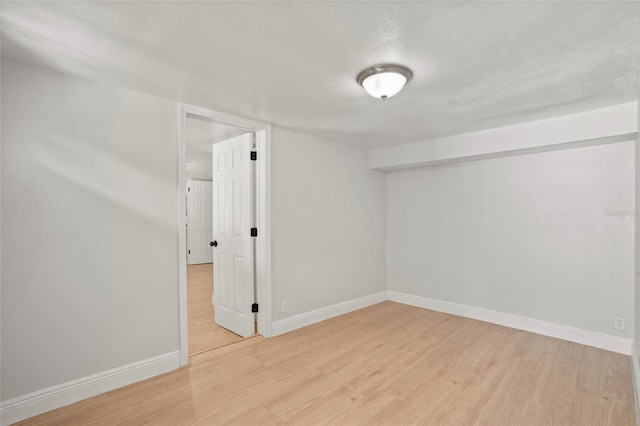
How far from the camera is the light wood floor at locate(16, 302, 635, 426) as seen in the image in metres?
1.94

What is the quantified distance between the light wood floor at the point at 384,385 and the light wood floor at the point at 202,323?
0.26 m

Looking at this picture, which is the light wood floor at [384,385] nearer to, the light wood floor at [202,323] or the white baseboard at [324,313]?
the white baseboard at [324,313]

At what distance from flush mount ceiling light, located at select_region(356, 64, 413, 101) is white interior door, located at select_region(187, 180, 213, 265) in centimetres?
674

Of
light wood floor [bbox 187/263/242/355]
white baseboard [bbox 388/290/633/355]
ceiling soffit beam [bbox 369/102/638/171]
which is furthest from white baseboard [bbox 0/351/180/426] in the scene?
ceiling soffit beam [bbox 369/102/638/171]

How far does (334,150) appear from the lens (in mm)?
3941

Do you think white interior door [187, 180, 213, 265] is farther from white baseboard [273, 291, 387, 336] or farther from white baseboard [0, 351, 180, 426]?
white baseboard [0, 351, 180, 426]

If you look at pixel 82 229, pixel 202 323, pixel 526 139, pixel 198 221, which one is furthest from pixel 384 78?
pixel 198 221

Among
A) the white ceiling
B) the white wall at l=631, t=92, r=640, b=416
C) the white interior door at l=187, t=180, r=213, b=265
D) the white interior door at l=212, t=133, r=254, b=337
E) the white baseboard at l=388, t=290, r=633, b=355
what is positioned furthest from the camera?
the white interior door at l=187, t=180, r=213, b=265

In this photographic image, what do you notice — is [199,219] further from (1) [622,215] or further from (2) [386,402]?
(1) [622,215]

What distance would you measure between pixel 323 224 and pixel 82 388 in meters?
2.65

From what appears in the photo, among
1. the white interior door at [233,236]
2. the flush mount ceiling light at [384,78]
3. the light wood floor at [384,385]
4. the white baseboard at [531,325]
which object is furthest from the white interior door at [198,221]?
the flush mount ceiling light at [384,78]

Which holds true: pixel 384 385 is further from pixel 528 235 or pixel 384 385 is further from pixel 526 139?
pixel 526 139

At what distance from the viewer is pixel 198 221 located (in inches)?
307

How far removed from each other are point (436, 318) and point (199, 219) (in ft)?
20.5
